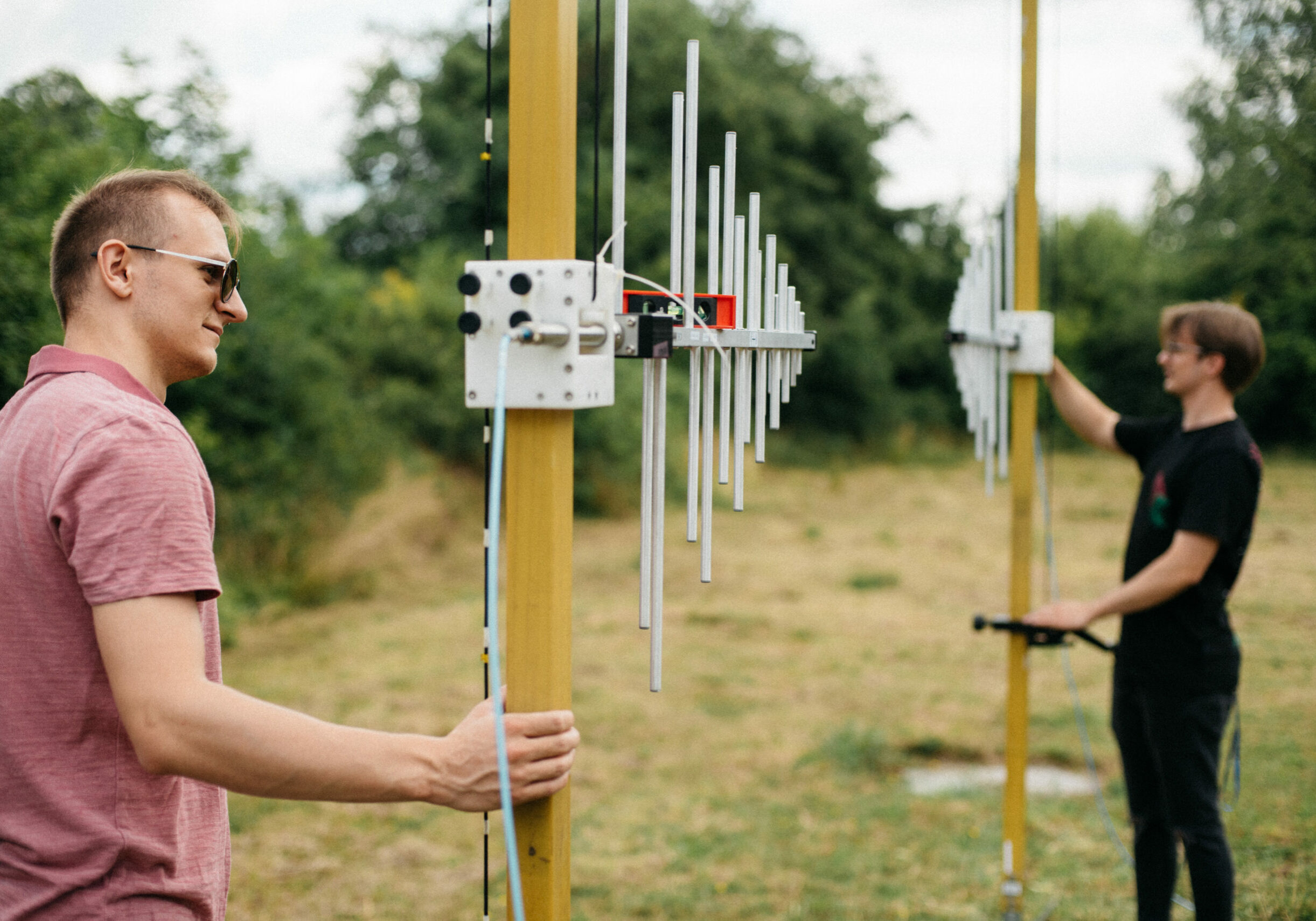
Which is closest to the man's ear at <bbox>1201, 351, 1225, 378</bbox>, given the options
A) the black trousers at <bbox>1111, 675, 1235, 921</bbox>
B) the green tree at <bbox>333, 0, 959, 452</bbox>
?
the black trousers at <bbox>1111, 675, 1235, 921</bbox>

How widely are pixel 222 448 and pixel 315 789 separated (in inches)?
323

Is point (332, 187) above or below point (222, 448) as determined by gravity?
above

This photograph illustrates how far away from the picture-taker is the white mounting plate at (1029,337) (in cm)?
398

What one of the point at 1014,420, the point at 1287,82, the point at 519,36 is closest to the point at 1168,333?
the point at 1014,420

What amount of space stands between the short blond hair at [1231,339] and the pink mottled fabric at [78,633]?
3084 mm

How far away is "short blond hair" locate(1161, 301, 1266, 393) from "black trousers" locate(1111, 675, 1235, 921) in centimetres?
99

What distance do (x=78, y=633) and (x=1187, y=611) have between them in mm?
3101

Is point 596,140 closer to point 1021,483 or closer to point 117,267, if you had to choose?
point 117,267

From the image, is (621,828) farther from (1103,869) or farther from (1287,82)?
(1287,82)

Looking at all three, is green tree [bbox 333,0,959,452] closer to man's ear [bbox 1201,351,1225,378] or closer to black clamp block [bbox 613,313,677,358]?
man's ear [bbox 1201,351,1225,378]

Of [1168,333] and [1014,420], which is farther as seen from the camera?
[1014,420]

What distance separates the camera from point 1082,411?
4.23 meters

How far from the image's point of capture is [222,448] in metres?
9.09

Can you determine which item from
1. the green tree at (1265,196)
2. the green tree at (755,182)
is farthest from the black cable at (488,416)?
the green tree at (755,182)
